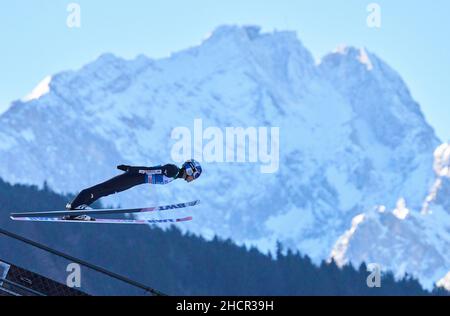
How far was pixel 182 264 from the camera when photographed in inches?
7692

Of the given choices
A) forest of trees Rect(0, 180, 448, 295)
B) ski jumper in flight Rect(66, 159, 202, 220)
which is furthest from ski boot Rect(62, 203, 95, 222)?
forest of trees Rect(0, 180, 448, 295)

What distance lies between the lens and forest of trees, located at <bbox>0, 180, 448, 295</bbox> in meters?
184

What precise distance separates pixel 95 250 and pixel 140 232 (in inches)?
479

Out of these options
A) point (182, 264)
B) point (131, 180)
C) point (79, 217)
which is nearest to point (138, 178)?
point (131, 180)

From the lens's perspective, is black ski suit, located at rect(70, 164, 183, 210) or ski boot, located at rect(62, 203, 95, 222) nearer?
black ski suit, located at rect(70, 164, 183, 210)

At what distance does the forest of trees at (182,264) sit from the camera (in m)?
184

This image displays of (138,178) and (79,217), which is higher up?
(138,178)

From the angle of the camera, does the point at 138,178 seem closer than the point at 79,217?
Yes

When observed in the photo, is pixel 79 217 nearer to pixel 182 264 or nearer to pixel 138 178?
pixel 138 178

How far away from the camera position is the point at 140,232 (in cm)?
19725

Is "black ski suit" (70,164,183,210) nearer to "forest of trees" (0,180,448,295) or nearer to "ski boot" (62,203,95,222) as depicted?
"ski boot" (62,203,95,222)

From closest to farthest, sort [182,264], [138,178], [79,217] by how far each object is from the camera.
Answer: [138,178]
[79,217]
[182,264]
